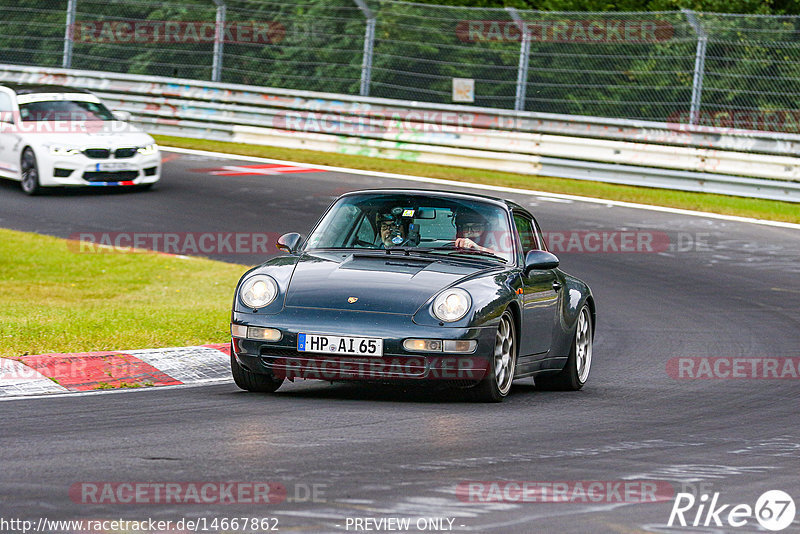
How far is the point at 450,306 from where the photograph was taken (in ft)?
27.6

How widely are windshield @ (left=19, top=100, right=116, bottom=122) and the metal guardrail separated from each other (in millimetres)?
4653

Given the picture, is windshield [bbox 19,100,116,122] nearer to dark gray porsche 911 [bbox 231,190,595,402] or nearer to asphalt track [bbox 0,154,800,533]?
asphalt track [bbox 0,154,800,533]

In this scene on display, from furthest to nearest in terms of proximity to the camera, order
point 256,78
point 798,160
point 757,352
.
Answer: point 256,78 < point 798,160 < point 757,352

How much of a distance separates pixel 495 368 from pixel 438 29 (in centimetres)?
1636

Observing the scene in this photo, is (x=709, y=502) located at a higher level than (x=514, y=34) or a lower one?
lower

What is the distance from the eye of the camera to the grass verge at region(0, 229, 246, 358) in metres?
10.3

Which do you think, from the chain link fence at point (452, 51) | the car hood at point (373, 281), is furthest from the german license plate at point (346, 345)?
the chain link fence at point (452, 51)

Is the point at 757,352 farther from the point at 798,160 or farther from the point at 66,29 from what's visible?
the point at 66,29

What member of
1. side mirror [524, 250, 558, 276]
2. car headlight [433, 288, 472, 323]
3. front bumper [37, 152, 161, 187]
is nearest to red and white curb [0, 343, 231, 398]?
car headlight [433, 288, 472, 323]

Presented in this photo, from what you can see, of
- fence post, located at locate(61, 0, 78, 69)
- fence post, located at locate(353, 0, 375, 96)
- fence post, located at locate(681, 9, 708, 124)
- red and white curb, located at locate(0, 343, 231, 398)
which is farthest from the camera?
fence post, located at locate(61, 0, 78, 69)

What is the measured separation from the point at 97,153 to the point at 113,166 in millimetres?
287

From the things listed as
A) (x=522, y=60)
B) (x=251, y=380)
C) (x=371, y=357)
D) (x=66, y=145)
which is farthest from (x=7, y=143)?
(x=371, y=357)

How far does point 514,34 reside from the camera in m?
23.5

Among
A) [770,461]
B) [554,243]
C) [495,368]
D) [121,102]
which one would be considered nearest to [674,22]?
[554,243]
